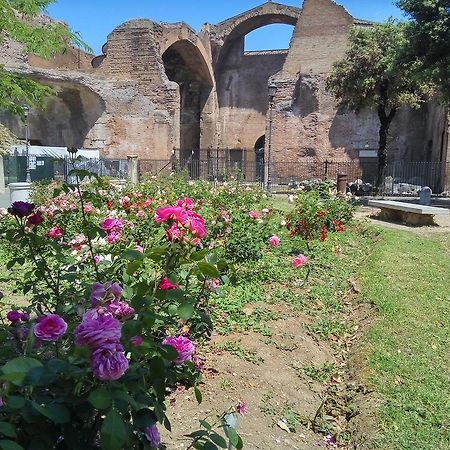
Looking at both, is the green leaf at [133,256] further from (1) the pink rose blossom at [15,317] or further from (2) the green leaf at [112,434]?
(2) the green leaf at [112,434]

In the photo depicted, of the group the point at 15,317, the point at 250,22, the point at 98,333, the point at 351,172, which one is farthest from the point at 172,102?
the point at 98,333

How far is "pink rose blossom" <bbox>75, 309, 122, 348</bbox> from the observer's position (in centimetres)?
99

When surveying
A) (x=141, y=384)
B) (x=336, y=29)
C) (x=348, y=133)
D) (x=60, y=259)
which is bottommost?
(x=141, y=384)

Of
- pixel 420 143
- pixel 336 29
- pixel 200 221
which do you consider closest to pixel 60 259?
pixel 200 221

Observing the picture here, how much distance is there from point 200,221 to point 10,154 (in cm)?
1679

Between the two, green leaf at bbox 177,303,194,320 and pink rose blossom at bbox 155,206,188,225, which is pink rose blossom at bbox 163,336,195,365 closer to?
green leaf at bbox 177,303,194,320

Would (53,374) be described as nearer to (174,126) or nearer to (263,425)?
(263,425)

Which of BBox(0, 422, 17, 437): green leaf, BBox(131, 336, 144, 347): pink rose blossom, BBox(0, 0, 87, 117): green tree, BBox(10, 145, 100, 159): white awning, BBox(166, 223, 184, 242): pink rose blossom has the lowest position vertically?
BBox(0, 422, 17, 437): green leaf

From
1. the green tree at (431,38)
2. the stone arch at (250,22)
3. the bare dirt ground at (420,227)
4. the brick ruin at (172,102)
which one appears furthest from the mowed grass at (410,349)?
the stone arch at (250,22)

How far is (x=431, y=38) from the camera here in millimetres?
12516

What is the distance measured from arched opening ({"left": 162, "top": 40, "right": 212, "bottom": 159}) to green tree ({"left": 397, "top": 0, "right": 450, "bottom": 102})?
53.8 feet

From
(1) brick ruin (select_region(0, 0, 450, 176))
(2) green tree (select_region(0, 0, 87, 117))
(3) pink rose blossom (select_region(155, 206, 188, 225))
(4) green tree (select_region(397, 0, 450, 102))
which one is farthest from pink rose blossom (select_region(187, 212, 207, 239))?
(1) brick ruin (select_region(0, 0, 450, 176))

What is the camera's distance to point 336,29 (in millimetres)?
24609

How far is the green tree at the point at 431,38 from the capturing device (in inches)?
487
